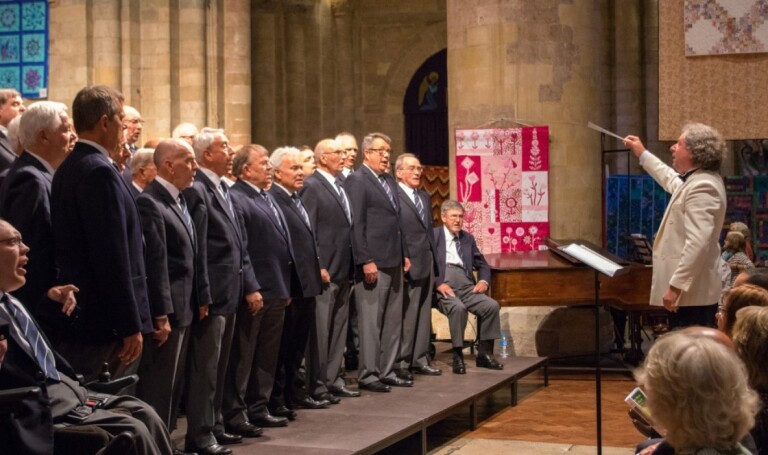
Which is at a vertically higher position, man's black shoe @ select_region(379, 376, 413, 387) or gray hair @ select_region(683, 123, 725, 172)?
gray hair @ select_region(683, 123, 725, 172)

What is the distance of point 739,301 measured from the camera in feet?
14.4

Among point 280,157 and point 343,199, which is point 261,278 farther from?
point 343,199

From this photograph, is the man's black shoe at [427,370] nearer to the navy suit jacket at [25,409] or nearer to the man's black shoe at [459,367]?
the man's black shoe at [459,367]

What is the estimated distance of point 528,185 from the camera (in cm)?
1102

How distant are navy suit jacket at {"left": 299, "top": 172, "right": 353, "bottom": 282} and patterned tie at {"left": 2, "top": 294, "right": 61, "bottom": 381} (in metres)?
3.69

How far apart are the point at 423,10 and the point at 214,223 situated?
12.3 metres

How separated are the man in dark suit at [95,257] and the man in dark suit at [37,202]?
0.19 feet

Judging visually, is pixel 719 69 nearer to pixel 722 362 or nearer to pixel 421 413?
pixel 421 413

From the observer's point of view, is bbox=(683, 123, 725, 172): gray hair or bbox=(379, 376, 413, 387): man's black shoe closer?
bbox=(683, 123, 725, 172): gray hair

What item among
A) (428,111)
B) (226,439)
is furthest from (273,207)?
(428,111)

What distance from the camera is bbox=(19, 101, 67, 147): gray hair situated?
4.67 meters

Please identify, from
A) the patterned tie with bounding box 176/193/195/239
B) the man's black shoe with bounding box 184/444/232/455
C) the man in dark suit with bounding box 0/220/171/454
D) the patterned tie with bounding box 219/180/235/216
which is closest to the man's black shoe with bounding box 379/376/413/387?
the patterned tie with bounding box 219/180/235/216

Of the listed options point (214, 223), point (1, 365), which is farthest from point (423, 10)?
point (1, 365)

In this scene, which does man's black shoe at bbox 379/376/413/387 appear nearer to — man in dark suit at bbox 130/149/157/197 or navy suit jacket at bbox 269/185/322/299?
navy suit jacket at bbox 269/185/322/299
